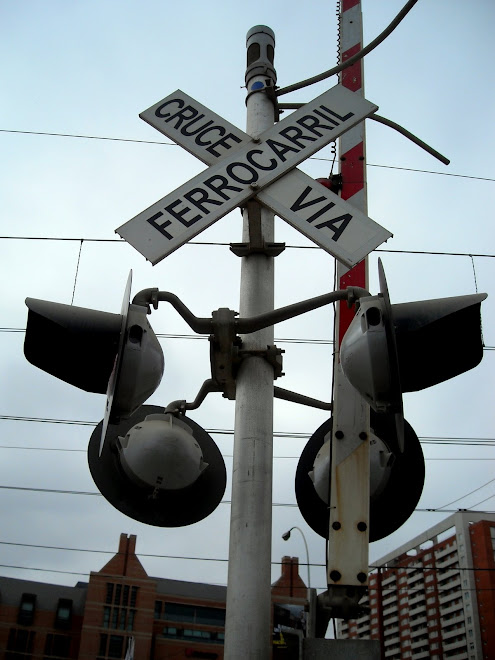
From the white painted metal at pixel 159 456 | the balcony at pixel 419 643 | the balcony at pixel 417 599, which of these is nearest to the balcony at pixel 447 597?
the balcony at pixel 417 599

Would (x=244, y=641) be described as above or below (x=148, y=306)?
below

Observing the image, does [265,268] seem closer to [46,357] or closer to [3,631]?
[46,357]

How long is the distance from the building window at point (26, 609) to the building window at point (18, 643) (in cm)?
63

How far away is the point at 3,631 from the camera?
5388cm

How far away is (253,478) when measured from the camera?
2.74 meters

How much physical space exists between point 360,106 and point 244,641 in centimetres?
225

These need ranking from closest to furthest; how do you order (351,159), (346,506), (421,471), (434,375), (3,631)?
(434,375) < (346,506) < (421,471) < (351,159) < (3,631)

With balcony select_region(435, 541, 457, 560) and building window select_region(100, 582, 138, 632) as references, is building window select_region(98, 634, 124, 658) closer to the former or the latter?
building window select_region(100, 582, 138, 632)

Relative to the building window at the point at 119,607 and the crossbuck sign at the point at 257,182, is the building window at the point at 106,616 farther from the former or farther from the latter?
the crossbuck sign at the point at 257,182

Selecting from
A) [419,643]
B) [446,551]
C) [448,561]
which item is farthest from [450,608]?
[419,643]

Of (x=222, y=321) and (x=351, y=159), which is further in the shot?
(x=351, y=159)

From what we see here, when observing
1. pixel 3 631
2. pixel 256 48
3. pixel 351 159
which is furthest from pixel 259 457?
pixel 3 631

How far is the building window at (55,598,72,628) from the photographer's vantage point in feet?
182

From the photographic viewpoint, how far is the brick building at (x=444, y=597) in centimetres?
7762
